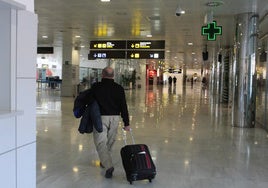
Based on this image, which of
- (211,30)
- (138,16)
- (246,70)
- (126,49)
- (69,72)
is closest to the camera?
(246,70)

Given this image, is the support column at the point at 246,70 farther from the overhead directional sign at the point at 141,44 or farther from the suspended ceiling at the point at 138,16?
the overhead directional sign at the point at 141,44

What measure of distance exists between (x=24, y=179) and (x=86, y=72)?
24625 mm

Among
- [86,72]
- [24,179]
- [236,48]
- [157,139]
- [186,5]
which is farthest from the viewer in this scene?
[86,72]

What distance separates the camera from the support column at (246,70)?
32.6ft

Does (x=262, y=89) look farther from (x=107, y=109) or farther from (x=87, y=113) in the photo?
(x=87, y=113)

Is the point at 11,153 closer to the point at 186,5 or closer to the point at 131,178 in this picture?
the point at 131,178

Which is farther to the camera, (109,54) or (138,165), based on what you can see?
(109,54)

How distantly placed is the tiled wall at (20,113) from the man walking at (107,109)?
63.3 inches

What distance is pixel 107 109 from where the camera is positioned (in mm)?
4875

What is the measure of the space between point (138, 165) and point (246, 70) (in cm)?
659

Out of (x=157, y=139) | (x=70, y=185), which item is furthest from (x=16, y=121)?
(x=157, y=139)

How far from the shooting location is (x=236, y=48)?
10500 millimetres

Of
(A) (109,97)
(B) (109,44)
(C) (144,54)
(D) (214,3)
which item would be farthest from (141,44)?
(A) (109,97)

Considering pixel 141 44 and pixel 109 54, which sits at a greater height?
pixel 141 44
